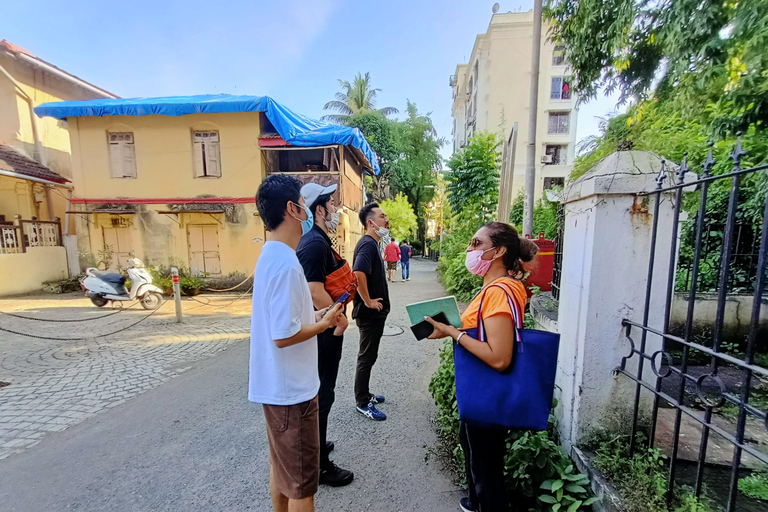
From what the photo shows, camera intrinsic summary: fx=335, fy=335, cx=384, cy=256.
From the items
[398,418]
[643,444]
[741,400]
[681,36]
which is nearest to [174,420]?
[398,418]

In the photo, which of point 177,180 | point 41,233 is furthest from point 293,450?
point 41,233

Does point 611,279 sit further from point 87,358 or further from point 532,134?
point 87,358

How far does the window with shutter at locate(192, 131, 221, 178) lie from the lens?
10.8 meters

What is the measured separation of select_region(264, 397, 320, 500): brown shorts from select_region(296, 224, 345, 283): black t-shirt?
85 centimetres

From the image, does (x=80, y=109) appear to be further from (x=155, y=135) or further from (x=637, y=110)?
(x=637, y=110)

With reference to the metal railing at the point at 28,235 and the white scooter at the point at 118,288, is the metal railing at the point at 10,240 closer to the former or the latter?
the metal railing at the point at 28,235

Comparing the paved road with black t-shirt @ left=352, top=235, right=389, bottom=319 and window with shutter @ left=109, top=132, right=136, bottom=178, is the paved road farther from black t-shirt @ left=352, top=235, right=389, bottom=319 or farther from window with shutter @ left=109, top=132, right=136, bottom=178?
window with shutter @ left=109, top=132, right=136, bottom=178

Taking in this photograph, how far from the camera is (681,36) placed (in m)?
3.87

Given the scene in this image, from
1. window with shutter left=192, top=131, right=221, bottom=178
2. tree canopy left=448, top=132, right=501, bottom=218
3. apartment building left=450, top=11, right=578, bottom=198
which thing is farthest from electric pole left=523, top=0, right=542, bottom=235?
apartment building left=450, top=11, right=578, bottom=198

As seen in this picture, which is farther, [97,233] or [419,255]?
[419,255]

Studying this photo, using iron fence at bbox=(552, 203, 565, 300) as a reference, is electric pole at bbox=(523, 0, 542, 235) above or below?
above

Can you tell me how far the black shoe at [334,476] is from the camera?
→ 2.41 meters

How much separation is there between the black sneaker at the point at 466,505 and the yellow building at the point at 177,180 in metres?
9.82

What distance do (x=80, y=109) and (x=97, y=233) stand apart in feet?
12.4
